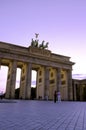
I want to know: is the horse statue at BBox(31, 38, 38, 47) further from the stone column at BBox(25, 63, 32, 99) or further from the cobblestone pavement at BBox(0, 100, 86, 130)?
the cobblestone pavement at BBox(0, 100, 86, 130)

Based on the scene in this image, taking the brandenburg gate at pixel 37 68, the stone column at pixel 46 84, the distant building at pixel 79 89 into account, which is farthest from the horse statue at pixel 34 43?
the distant building at pixel 79 89

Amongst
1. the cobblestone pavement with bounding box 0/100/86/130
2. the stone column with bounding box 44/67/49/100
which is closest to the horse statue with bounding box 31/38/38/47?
the stone column with bounding box 44/67/49/100

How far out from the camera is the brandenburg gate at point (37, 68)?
138 feet

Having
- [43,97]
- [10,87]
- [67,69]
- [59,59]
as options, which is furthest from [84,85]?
[10,87]

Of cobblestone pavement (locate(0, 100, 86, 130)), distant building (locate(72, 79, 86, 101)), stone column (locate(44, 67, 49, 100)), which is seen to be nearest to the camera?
cobblestone pavement (locate(0, 100, 86, 130))

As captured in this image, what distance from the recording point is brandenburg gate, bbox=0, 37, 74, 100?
42094mm

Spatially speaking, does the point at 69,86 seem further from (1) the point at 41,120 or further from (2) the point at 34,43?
(1) the point at 41,120

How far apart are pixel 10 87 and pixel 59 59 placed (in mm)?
17371

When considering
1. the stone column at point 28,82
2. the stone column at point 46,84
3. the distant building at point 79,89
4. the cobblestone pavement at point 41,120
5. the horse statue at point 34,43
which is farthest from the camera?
the distant building at point 79,89

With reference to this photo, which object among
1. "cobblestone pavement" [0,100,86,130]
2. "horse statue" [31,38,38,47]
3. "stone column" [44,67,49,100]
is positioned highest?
"horse statue" [31,38,38,47]

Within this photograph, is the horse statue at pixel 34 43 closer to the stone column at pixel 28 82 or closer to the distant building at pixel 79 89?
the stone column at pixel 28 82

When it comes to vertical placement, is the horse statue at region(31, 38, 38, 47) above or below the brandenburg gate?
above

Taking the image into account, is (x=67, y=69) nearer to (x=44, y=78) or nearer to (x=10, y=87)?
(x=44, y=78)

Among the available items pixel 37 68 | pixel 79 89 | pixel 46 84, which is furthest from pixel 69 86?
pixel 79 89
